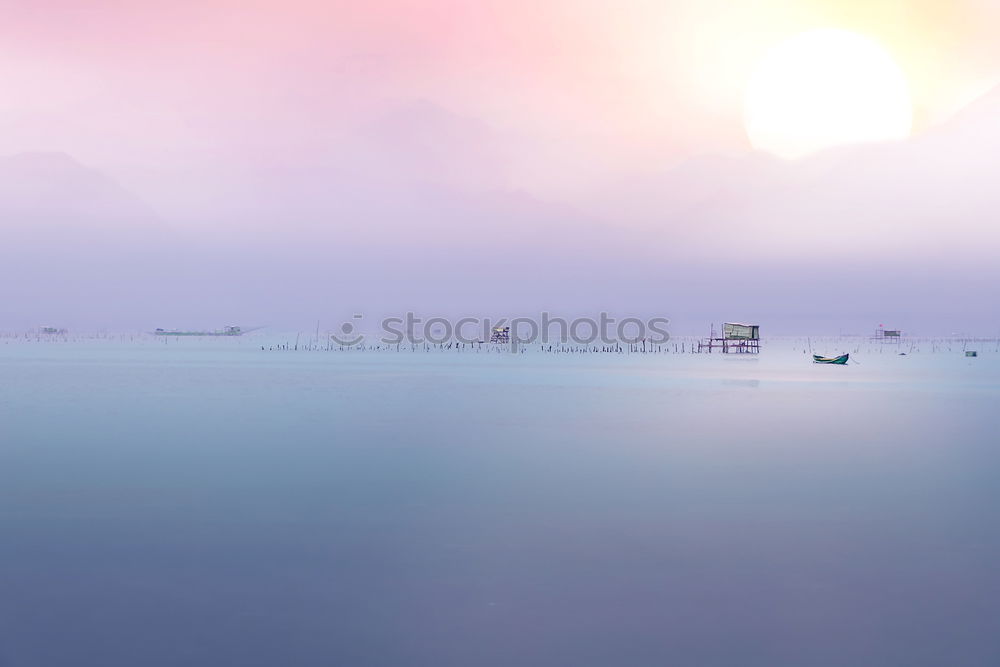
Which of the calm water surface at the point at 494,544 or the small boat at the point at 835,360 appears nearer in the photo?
the calm water surface at the point at 494,544

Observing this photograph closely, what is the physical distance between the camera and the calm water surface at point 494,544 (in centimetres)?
596

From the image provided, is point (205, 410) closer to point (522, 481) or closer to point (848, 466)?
point (522, 481)

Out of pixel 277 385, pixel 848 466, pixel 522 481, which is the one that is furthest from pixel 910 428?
pixel 277 385

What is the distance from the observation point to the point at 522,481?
13.1 metres

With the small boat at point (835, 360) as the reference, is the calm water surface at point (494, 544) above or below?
below

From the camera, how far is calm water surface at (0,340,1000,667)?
19.6ft

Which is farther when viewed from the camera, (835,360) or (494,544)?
(835,360)

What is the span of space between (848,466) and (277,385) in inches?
1025

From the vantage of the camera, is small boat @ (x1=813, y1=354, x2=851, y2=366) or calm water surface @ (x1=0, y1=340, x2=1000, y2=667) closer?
calm water surface @ (x1=0, y1=340, x2=1000, y2=667)

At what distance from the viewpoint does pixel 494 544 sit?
A: 8883mm

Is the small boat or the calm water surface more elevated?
the small boat

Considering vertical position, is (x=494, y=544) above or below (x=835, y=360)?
below

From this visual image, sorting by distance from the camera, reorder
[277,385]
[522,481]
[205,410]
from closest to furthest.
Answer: [522,481], [205,410], [277,385]

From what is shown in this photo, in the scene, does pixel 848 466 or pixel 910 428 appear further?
pixel 910 428
